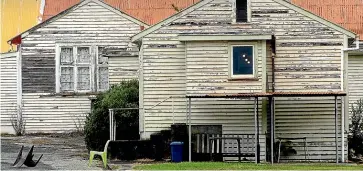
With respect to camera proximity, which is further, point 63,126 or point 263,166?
point 63,126

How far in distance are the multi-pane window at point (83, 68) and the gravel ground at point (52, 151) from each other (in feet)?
7.65

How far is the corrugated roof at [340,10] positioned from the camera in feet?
145

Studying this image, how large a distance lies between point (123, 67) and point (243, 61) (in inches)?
310

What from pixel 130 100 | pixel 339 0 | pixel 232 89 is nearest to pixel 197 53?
pixel 232 89

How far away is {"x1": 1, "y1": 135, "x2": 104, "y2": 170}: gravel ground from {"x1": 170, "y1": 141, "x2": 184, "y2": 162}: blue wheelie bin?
247 centimetres

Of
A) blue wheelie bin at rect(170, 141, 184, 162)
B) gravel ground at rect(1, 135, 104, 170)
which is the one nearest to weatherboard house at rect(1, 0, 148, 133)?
gravel ground at rect(1, 135, 104, 170)

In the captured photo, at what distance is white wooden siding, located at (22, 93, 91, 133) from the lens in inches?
1623

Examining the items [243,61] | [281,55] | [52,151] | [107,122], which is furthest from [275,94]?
[52,151]

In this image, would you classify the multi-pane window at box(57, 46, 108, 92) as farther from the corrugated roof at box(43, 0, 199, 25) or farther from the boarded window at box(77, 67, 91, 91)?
the corrugated roof at box(43, 0, 199, 25)

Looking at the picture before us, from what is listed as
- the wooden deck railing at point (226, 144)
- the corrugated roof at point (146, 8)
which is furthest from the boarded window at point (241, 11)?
the corrugated roof at point (146, 8)

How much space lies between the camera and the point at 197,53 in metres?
31.6

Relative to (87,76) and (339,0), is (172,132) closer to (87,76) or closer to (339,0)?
(87,76)

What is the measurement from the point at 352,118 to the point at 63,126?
13.2 m

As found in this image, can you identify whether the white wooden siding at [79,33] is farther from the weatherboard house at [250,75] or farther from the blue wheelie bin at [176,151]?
the blue wheelie bin at [176,151]
